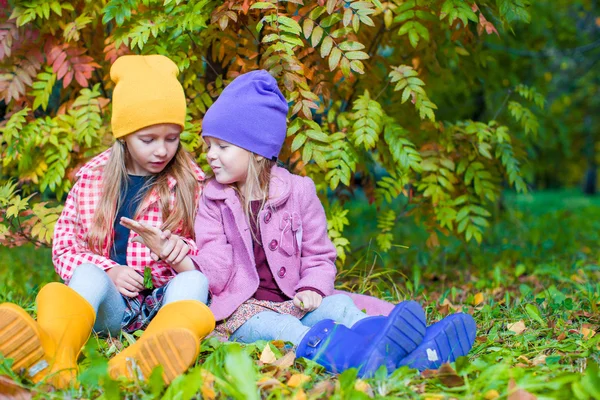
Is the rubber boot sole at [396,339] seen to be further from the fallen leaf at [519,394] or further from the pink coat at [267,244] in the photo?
the pink coat at [267,244]

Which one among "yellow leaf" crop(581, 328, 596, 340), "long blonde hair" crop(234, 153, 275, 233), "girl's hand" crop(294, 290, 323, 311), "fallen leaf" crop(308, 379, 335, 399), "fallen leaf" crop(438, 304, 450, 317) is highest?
"long blonde hair" crop(234, 153, 275, 233)

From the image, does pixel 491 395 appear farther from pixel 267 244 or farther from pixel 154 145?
pixel 154 145

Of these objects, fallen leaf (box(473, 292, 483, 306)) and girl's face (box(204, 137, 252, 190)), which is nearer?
girl's face (box(204, 137, 252, 190))

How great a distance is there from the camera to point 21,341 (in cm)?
200

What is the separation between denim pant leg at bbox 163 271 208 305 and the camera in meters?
2.46

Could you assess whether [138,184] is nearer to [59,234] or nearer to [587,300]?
[59,234]

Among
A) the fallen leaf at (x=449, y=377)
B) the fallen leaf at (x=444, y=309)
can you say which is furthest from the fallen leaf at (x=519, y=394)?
the fallen leaf at (x=444, y=309)

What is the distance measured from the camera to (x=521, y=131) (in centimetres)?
645

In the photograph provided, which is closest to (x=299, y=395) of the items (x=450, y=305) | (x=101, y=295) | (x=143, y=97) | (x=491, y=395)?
(x=491, y=395)

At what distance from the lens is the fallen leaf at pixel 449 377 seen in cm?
204

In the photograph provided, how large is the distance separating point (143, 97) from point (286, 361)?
1.25m

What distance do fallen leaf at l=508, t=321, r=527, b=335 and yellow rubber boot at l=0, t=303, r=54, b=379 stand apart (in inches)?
75.5

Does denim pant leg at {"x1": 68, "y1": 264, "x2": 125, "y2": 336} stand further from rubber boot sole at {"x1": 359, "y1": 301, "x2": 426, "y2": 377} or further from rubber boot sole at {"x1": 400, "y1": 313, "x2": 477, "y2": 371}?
rubber boot sole at {"x1": 400, "y1": 313, "x2": 477, "y2": 371}

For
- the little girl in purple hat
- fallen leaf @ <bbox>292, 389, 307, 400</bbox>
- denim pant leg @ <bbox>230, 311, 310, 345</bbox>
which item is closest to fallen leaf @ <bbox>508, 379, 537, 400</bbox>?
fallen leaf @ <bbox>292, 389, 307, 400</bbox>
